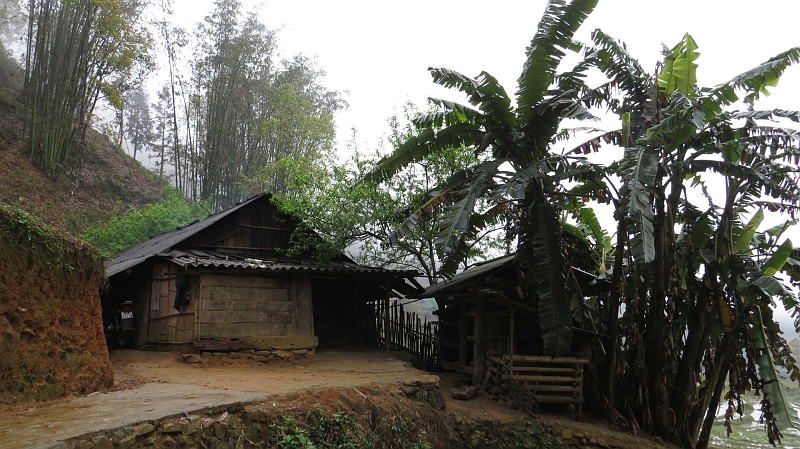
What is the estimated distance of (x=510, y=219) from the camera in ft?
32.9

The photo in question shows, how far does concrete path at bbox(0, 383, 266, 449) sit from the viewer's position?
4.38 m

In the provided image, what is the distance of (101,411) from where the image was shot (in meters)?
5.34

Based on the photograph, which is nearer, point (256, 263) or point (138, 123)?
point (256, 263)

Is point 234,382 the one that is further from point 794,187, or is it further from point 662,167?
point 794,187

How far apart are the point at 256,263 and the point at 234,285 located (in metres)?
0.60

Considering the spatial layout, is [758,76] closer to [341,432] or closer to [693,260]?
[693,260]

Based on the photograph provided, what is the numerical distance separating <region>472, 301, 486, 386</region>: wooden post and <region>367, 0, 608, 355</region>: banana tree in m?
0.89

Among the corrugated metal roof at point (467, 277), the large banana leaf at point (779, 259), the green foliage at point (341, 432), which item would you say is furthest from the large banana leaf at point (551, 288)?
the large banana leaf at point (779, 259)

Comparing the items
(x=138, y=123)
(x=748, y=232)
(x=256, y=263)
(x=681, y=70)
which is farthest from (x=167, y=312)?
(x=138, y=123)

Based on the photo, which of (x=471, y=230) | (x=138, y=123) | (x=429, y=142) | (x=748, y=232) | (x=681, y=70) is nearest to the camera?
(x=681, y=70)

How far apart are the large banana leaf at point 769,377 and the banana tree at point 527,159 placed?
281 cm

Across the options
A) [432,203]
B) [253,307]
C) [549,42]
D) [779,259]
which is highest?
[549,42]

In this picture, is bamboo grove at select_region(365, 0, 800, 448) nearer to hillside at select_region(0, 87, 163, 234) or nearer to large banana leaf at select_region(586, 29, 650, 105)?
large banana leaf at select_region(586, 29, 650, 105)

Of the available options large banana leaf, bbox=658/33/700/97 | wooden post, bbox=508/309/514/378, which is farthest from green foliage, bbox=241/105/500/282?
large banana leaf, bbox=658/33/700/97
